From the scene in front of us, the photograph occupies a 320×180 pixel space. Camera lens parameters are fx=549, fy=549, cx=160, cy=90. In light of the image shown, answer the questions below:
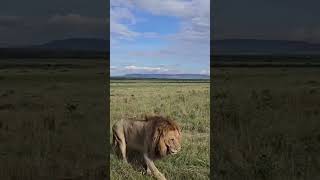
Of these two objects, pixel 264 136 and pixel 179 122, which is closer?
pixel 179 122

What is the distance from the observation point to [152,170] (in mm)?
5379

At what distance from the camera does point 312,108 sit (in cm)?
928

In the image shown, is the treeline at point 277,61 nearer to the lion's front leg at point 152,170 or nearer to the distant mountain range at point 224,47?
the distant mountain range at point 224,47

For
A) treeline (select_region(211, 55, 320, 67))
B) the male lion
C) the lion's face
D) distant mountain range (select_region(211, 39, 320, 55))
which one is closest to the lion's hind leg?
A: the male lion

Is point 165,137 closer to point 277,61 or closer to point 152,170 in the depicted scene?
point 152,170

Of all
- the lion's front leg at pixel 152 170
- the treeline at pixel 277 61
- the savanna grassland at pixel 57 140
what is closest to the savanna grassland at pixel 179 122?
the lion's front leg at pixel 152 170

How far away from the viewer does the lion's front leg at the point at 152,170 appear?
17.4ft

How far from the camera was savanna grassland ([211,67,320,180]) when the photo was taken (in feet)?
18.8

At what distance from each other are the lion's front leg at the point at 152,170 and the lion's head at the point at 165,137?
0.28ft

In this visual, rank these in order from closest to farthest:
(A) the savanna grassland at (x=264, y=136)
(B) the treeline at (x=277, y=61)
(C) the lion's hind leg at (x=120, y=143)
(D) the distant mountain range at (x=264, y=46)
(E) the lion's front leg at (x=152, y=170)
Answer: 1. (E) the lion's front leg at (x=152, y=170)
2. (C) the lion's hind leg at (x=120, y=143)
3. (A) the savanna grassland at (x=264, y=136)
4. (D) the distant mountain range at (x=264, y=46)
5. (B) the treeline at (x=277, y=61)

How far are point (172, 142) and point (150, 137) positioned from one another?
0.24 meters

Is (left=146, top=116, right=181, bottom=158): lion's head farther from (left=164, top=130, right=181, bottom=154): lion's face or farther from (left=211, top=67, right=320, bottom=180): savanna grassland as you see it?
(left=211, top=67, right=320, bottom=180): savanna grassland

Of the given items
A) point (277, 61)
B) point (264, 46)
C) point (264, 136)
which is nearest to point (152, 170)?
point (264, 136)

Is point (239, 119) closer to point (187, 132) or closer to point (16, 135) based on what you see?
point (187, 132)
